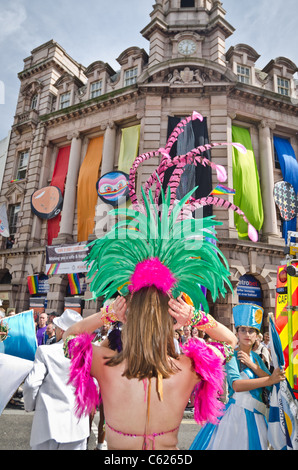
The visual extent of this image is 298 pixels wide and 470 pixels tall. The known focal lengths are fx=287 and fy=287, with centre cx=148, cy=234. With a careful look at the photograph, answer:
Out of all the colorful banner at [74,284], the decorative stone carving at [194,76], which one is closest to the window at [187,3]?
the decorative stone carving at [194,76]

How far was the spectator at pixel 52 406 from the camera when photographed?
2.91 meters

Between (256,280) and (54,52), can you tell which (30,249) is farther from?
(54,52)

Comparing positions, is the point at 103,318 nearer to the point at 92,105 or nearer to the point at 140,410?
the point at 140,410

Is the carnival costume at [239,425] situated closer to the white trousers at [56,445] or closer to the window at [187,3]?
the white trousers at [56,445]

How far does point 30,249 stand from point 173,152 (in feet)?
34.8

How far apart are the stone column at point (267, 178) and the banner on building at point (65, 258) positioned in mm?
9959

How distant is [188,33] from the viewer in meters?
17.5

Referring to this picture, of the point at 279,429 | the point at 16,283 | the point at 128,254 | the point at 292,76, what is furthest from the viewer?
the point at 292,76

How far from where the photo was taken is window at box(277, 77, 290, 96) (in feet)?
62.0

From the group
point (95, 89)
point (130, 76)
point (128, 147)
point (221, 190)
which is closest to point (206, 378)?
point (221, 190)

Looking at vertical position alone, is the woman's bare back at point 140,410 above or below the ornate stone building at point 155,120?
below

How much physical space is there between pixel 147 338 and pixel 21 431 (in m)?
5.06
